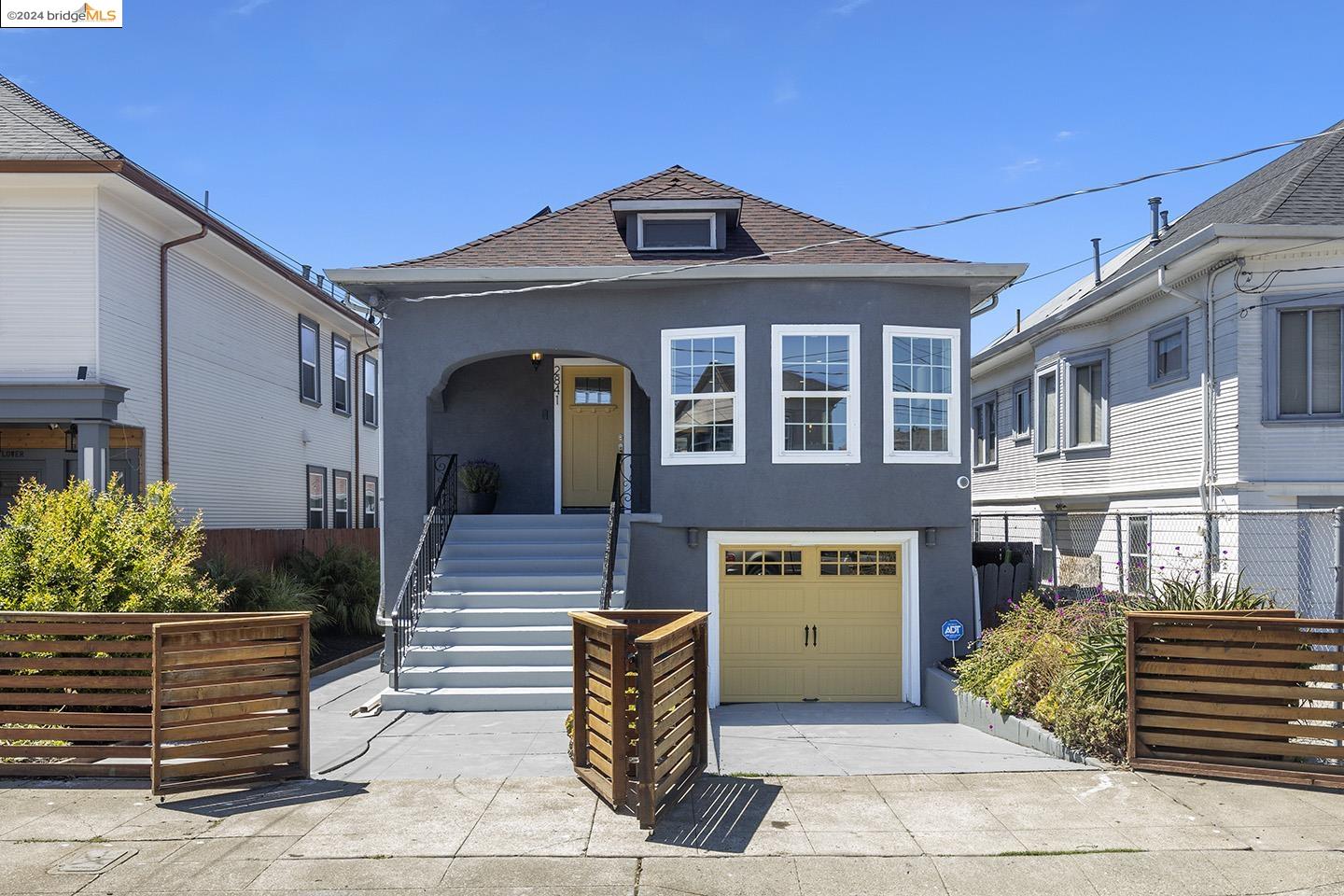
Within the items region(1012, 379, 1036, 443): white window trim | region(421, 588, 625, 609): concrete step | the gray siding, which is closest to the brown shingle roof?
the gray siding

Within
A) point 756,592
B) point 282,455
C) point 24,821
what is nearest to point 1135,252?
point 756,592

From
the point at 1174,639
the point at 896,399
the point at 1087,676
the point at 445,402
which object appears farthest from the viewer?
the point at 445,402

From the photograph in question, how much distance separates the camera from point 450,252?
41.1 ft

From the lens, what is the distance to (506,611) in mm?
10836

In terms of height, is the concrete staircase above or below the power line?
below

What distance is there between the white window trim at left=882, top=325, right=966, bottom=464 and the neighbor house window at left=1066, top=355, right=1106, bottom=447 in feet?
20.9

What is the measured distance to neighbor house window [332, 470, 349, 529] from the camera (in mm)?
22281

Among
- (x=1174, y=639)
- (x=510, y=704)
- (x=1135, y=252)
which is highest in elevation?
(x=1135, y=252)

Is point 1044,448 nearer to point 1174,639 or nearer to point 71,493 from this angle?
point 1174,639

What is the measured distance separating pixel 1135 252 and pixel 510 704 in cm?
1565

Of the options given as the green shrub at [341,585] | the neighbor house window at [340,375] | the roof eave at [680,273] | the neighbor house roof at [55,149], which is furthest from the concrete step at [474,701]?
the neighbor house window at [340,375]

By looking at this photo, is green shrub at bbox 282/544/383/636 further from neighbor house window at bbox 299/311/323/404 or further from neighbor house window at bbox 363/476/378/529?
neighbor house window at bbox 363/476/378/529

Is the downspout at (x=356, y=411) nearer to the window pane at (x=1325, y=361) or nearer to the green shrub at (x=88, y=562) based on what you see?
the green shrub at (x=88, y=562)

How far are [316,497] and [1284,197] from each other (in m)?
19.0
